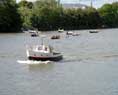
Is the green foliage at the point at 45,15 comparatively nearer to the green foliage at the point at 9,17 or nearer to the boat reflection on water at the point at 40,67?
the green foliage at the point at 9,17

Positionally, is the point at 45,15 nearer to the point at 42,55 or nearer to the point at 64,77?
the point at 42,55

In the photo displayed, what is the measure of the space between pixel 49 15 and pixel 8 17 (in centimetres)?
2854

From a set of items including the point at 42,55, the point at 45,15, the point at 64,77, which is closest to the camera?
the point at 64,77

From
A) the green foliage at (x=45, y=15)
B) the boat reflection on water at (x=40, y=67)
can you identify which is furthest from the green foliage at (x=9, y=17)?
the boat reflection on water at (x=40, y=67)

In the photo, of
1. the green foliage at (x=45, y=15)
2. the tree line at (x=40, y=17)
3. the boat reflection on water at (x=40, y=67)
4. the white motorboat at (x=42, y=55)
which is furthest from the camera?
the green foliage at (x=45, y=15)

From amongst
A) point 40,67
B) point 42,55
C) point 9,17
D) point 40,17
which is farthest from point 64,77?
point 40,17

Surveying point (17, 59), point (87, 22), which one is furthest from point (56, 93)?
point (87, 22)

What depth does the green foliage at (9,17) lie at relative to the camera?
6112 inches

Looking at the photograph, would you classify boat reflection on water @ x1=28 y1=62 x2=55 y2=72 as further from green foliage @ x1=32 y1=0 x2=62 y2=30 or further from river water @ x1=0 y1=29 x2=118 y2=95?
green foliage @ x1=32 y1=0 x2=62 y2=30

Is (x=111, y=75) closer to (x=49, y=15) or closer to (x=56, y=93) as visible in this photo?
(x=56, y=93)

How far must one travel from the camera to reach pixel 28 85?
4678 cm

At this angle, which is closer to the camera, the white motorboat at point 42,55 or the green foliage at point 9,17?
the white motorboat at point 42,55

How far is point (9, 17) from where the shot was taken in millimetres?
156250

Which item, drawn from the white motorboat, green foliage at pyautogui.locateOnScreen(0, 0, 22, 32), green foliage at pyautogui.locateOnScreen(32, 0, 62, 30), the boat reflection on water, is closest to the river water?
the boat reflection on water
